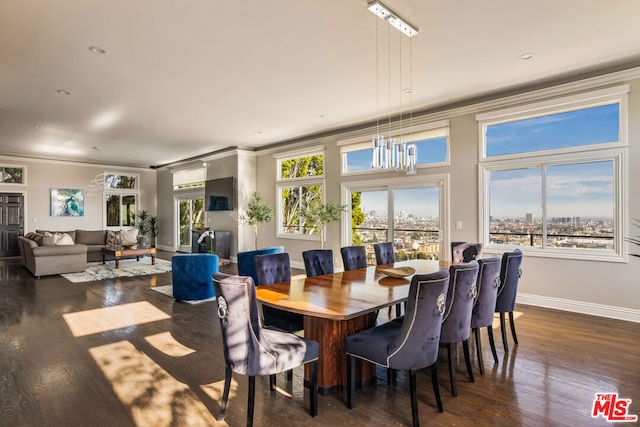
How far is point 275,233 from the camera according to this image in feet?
29.7

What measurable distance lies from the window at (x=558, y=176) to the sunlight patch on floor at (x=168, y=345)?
4481 millimetres

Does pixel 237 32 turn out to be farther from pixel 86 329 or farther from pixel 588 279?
pixel 588 279

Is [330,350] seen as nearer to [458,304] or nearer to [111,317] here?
[458,304]

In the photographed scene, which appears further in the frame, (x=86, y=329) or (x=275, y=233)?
(x=275, y=233)

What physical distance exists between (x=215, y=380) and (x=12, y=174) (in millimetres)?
11391

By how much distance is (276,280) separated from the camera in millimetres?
3320

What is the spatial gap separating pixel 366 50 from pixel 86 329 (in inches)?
176

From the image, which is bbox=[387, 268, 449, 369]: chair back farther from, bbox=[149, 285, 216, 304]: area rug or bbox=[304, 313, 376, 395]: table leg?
bbox=[149, 285, 216, 304]: area rug

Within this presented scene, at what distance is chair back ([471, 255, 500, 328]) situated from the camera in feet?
9.45

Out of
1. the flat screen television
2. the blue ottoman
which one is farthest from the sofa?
the blue ottoman

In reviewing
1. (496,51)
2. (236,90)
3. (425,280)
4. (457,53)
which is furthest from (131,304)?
(496,51)

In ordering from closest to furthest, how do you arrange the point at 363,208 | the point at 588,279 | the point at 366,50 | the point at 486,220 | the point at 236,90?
1. the point at 366,50
2. the point at 588,279
3. the point at 236,90
4. the point at 486,220
5. the point at 363,208

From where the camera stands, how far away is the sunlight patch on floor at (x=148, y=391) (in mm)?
2277

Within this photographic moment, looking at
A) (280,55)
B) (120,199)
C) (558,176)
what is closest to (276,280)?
(280,55)
